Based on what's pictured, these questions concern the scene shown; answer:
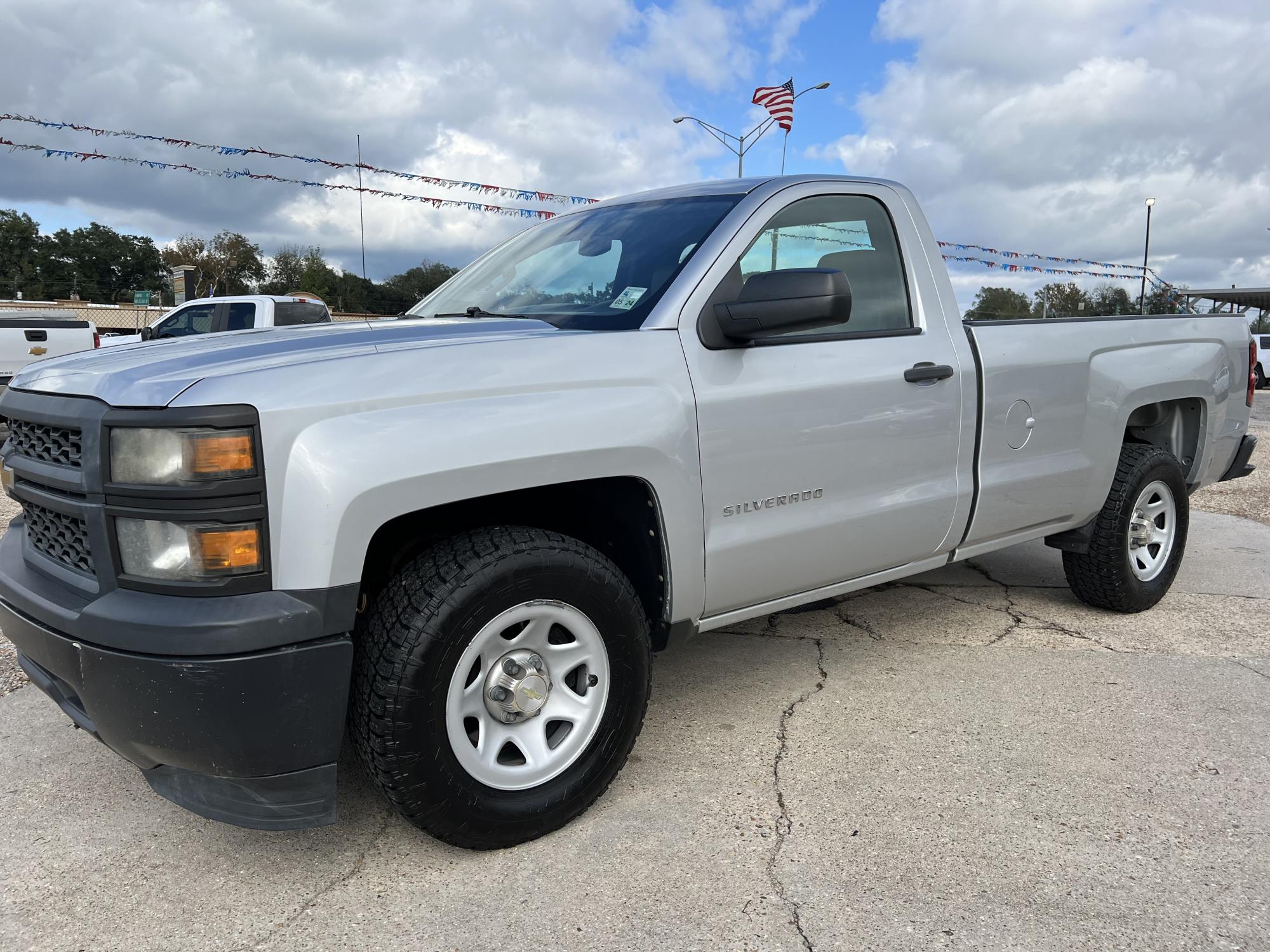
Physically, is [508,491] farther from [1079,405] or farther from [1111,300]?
[1111,300]

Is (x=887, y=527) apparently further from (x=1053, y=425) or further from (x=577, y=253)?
(x=577, y=253)

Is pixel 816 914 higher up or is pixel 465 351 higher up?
pixel 465 351

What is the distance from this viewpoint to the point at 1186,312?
479 centimetres

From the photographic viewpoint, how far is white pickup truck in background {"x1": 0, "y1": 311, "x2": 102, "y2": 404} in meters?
14.1

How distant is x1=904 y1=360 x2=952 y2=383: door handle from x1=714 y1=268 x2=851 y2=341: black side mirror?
61 centimetres

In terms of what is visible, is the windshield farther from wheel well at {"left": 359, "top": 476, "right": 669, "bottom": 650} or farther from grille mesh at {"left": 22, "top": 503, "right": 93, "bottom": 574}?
grille mesh at {"left": 22, "top": 503, "right": 93, "bottom": 574}

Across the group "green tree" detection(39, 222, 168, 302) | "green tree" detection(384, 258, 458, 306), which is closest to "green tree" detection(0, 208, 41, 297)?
"green tree" detection(39, 222, 168, 302)

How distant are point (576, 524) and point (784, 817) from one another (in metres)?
1.05

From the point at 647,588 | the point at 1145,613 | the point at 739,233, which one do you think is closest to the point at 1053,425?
the point at 1145,613

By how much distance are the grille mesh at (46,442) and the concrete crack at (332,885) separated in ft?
3.90

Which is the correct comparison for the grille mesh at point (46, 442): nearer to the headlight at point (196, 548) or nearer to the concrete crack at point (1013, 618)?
the headlight at point (196, 548)

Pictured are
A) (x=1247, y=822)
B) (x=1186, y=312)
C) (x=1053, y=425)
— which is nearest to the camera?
(x=1247, y=822)

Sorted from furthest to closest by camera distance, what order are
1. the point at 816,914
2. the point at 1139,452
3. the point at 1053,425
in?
the point at 1139,452 → the point at 1053,425 → the point at 816,914

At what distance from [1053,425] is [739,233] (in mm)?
1717
